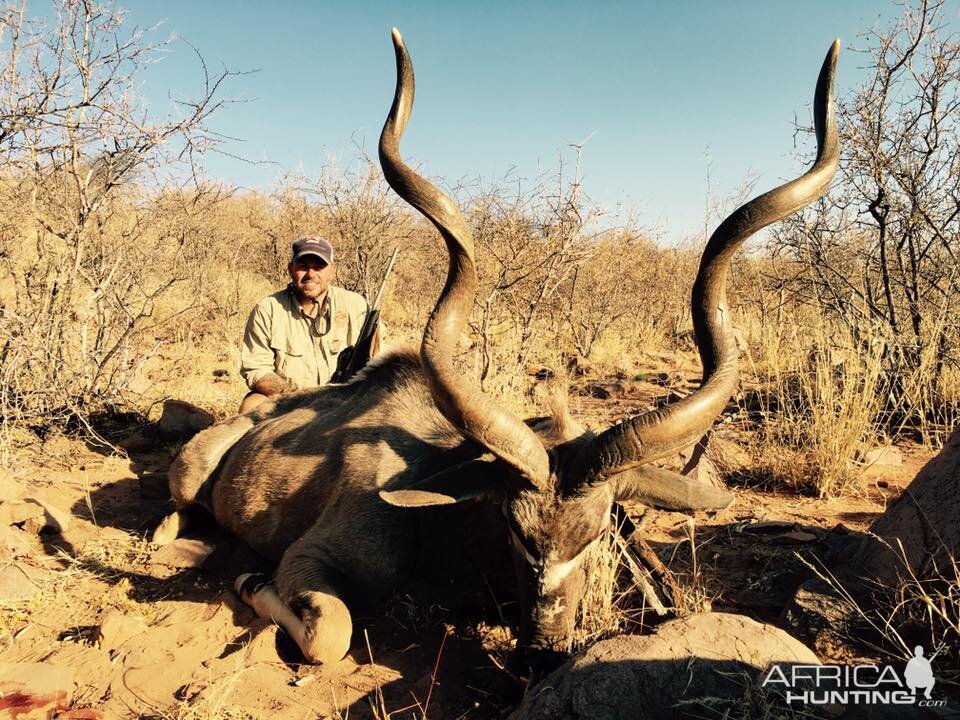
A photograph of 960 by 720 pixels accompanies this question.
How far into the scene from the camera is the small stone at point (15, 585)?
3.70 metres

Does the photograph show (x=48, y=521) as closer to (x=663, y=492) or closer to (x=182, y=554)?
(x=182, y=554)

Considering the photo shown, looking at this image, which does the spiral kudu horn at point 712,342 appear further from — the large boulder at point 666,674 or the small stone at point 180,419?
the small stone at point 180,419

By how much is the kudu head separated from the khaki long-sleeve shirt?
11.6 feet

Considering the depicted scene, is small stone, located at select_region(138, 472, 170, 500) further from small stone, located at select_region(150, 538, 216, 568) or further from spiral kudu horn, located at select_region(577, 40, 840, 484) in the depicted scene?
spiral kudu horn, located at select_region(577, 40, 840, 484)

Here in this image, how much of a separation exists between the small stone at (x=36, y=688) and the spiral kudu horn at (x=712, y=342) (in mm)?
2570

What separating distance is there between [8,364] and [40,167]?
1.70 metres

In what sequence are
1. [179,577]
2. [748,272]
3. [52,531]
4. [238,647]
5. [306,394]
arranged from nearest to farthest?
[238,647] → [179,577] → [52,531] → [306,394] → [748,272]

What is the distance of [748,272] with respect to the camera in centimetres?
1533

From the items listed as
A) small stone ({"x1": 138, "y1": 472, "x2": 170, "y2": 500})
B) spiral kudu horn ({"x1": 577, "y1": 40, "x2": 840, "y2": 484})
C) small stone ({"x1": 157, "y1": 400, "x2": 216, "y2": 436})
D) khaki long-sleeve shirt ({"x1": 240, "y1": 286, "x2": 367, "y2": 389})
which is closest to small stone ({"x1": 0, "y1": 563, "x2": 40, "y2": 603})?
small stone ({"x1": 138, "y1": 472, "x2": 170, "y2": 500})

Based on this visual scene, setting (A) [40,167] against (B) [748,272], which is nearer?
(A) [40,167]

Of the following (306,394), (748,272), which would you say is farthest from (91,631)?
(748,272)

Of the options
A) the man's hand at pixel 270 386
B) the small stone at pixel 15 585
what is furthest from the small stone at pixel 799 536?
the small stone at pixel 15 585

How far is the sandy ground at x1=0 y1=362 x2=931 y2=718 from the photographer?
2.92 meters

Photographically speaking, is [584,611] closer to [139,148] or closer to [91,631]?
[91,631]
